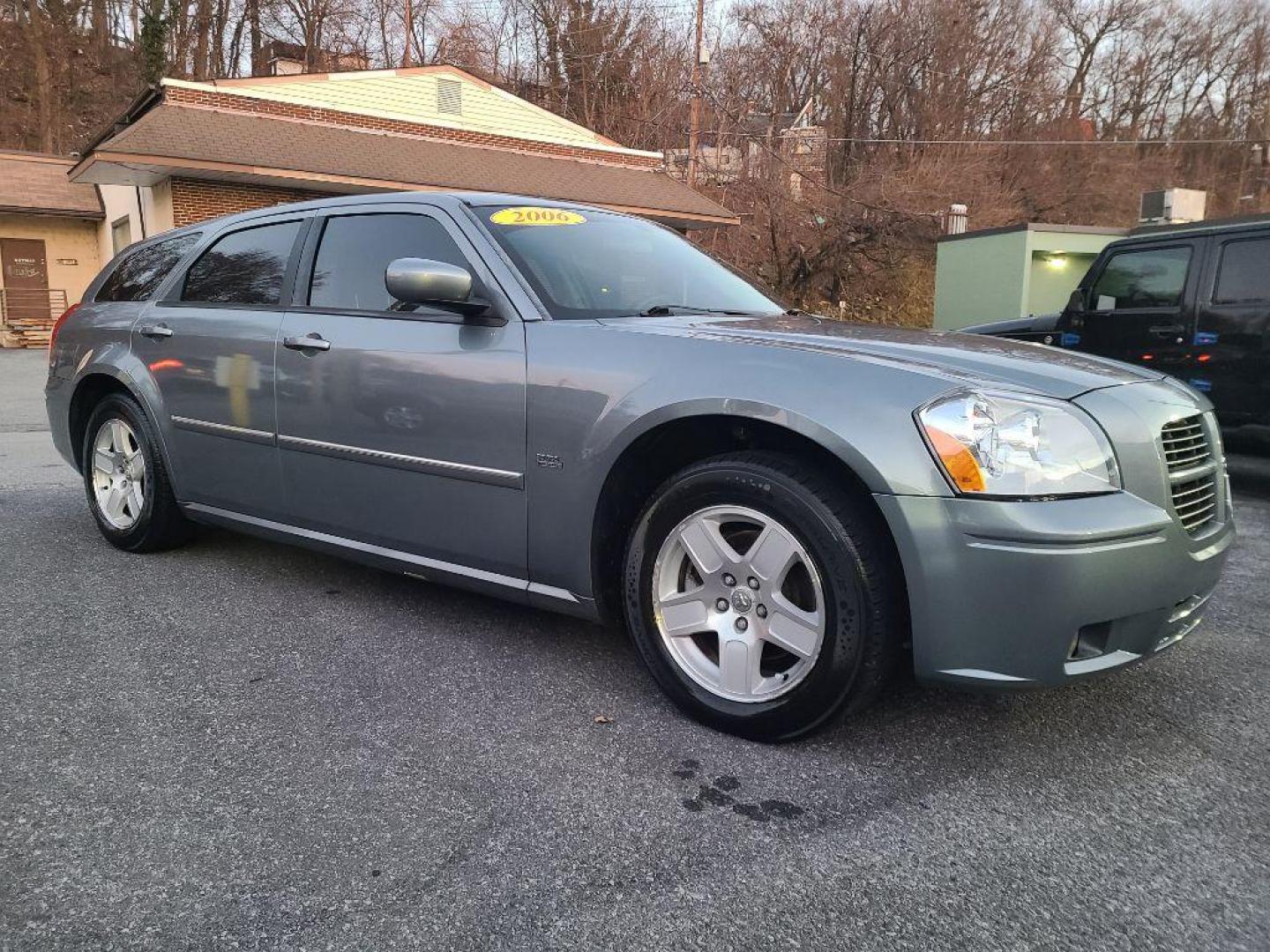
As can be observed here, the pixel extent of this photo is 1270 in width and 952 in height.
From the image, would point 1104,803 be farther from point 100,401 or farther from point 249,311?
point 100,401

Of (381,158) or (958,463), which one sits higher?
(381,158)

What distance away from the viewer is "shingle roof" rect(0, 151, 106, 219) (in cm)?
2398

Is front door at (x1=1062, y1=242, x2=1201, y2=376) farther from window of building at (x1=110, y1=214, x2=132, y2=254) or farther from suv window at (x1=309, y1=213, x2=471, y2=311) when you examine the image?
window of building at (x1=110, y1=214, x2=132, y2=254)

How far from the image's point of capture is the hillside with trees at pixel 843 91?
27.8 m

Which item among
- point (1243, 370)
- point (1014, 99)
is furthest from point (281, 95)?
point (1014, 99)

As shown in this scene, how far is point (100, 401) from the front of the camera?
4.61 m

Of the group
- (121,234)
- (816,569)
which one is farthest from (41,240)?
(816,569)

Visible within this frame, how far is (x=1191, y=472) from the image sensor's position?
2.55 m

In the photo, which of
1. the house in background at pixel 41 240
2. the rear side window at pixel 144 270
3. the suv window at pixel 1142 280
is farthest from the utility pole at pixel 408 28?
the rear side window at pixel 144 270

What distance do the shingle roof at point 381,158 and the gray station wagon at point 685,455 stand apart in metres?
10.8

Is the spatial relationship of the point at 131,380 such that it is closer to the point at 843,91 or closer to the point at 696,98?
the point at 696,98

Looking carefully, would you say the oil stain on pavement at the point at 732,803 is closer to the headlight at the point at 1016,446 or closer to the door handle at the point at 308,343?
the headlight at the point at 1016,446

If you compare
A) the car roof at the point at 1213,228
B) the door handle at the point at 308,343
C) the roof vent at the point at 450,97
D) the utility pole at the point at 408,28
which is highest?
the utility pole at the point at 408,28

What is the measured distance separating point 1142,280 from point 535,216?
5.87m
